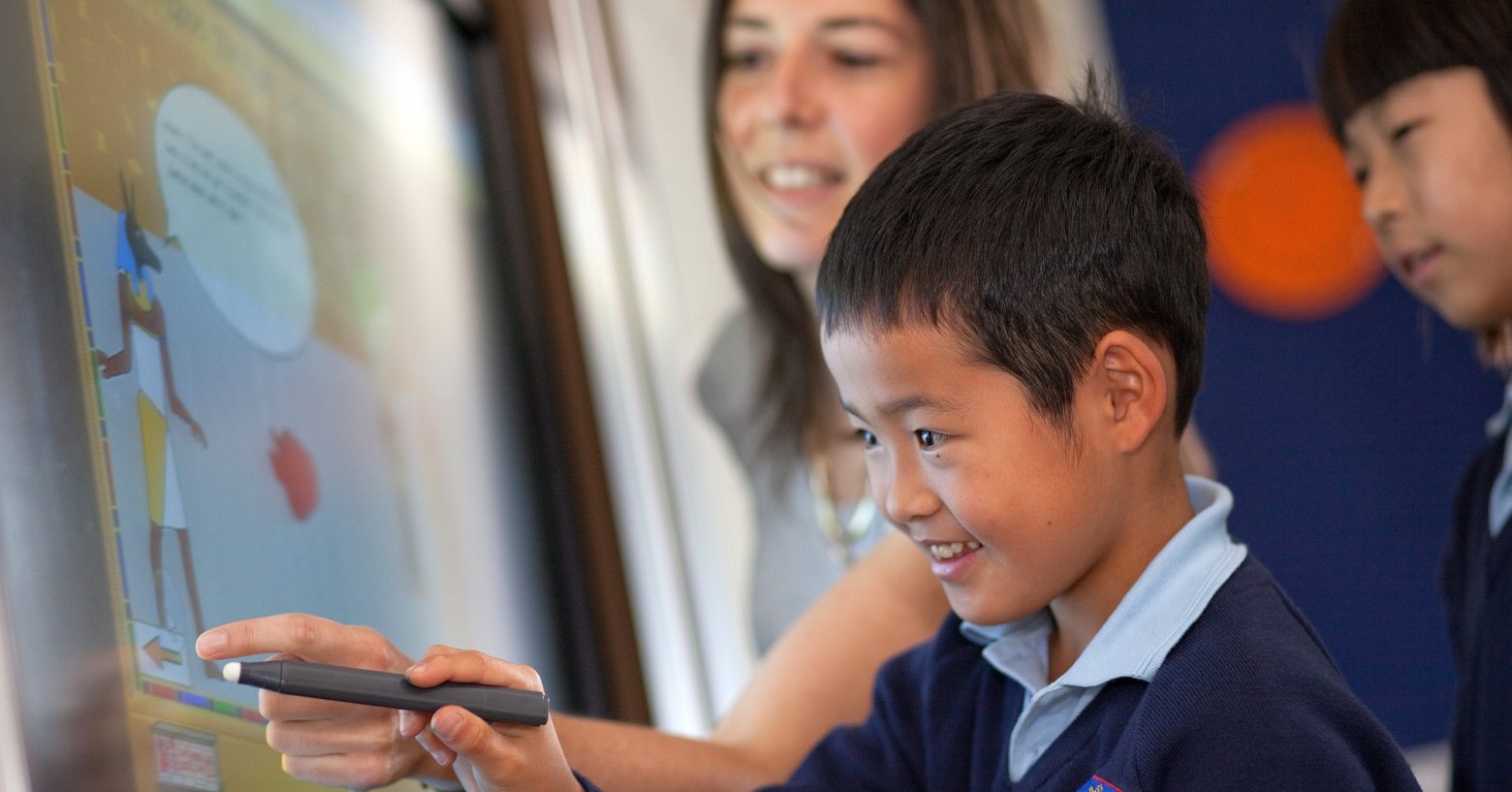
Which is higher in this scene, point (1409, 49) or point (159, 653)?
point (1409, 49)

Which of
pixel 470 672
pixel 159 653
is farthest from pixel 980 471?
pixel 159 653

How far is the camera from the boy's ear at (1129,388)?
70cm

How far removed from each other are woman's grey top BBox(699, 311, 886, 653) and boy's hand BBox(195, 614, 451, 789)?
1.58ft

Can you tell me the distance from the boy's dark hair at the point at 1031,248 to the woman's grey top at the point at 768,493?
14.7 inches

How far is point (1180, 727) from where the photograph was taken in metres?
0.61

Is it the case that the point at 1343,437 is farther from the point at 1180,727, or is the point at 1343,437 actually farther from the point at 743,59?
the point at 1180,727

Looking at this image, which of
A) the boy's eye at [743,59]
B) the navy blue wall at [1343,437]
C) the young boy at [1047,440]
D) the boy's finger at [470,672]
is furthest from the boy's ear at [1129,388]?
the navy blue wall at [1343,437]

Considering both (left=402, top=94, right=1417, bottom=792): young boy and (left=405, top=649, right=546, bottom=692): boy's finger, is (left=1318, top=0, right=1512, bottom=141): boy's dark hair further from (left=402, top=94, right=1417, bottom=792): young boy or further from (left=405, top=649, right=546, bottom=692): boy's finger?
(left=405, top=649, right=546, bottom=692): boy's finger

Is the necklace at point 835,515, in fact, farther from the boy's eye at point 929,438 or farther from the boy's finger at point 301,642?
the boy's finger at point 301,642

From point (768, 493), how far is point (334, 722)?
2.02 ft

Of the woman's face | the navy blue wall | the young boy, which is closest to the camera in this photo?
the young boy

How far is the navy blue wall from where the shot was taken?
82.0 inches

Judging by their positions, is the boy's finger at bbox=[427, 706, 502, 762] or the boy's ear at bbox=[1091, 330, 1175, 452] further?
the boy's ear at bbox=[1091, 330, 1175, 452]

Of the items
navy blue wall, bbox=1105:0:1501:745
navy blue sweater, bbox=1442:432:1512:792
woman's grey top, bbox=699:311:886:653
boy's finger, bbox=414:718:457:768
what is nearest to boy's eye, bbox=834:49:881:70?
woman's grey top, bbox=699:311:886:653
